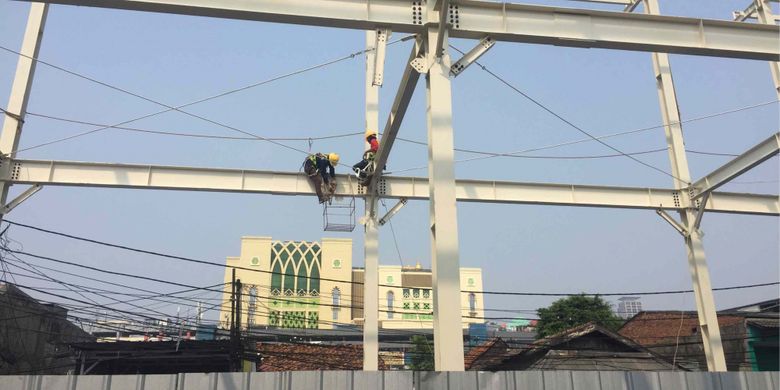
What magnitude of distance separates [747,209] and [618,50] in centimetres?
876

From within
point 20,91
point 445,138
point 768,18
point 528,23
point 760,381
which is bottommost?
point 760,381

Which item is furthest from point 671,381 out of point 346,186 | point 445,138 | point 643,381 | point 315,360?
point 315,360

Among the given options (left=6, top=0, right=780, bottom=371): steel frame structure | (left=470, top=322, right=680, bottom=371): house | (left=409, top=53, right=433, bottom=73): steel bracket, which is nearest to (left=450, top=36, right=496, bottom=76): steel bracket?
(left=6, top=0, right=780, bottom=371): steel frame structure

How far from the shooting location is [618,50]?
9555 millimetres

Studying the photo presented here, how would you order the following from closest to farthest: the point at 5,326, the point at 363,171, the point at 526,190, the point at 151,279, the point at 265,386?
the point at 265,386 < the point at 363,171 < the point at 526,190 < the point at 151,279 < the point at 5,326

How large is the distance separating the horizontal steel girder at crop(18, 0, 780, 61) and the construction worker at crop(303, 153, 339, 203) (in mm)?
5195

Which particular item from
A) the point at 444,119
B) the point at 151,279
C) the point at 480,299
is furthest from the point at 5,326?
the point at 480,299

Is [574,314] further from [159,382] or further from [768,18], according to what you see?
[159,382]

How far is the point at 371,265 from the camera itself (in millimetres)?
13188

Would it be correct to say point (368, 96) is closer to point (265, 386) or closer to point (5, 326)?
point (265, 386)

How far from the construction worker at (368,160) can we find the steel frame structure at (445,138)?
0.82 feet

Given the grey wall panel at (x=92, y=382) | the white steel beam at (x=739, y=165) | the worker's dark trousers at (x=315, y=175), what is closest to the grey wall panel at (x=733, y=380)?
the grey wall panel at (x=92, y=382)

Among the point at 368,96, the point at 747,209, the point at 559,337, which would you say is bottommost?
the point at 559,337

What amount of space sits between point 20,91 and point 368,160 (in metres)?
A: 7.65
